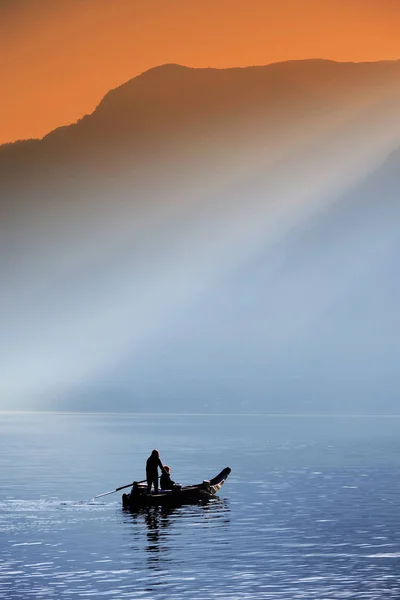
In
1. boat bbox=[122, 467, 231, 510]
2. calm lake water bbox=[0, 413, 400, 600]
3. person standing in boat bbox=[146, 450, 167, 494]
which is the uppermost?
person standing in boat bbox=[146, 450, 167, 494]

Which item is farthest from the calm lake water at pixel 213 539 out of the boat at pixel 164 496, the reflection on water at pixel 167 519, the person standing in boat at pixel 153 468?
the person standing in boat at pixel 153 468

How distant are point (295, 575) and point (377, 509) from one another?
28692 millimetres

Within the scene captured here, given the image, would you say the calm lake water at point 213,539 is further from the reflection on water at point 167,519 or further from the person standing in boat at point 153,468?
the person standing in boat at point 153,468

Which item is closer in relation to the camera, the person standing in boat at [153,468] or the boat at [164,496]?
the person standing in boat at [153,468]

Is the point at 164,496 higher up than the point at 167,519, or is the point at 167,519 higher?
the point at 164,496

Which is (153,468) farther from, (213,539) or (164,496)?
(213,539)

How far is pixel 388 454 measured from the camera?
156750mm

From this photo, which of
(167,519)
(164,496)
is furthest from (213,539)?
(164,496)

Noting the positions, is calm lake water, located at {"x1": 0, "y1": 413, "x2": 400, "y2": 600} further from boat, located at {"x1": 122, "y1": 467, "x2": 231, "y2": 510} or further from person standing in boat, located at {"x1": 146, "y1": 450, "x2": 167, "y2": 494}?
person standing in boat, located at {"x1": 146, "y1": 450, "x2": 167, "y2": 494}

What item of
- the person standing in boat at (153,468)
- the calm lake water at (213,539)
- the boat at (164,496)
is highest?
the person standing in boat at (153,468)

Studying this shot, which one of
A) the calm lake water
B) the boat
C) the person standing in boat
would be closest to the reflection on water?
the calm lake water

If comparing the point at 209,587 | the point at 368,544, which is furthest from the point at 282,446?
the point at 209,587

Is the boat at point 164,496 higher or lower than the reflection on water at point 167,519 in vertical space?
higher

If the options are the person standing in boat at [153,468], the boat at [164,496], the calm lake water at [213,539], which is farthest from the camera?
the boat at [164,496]
